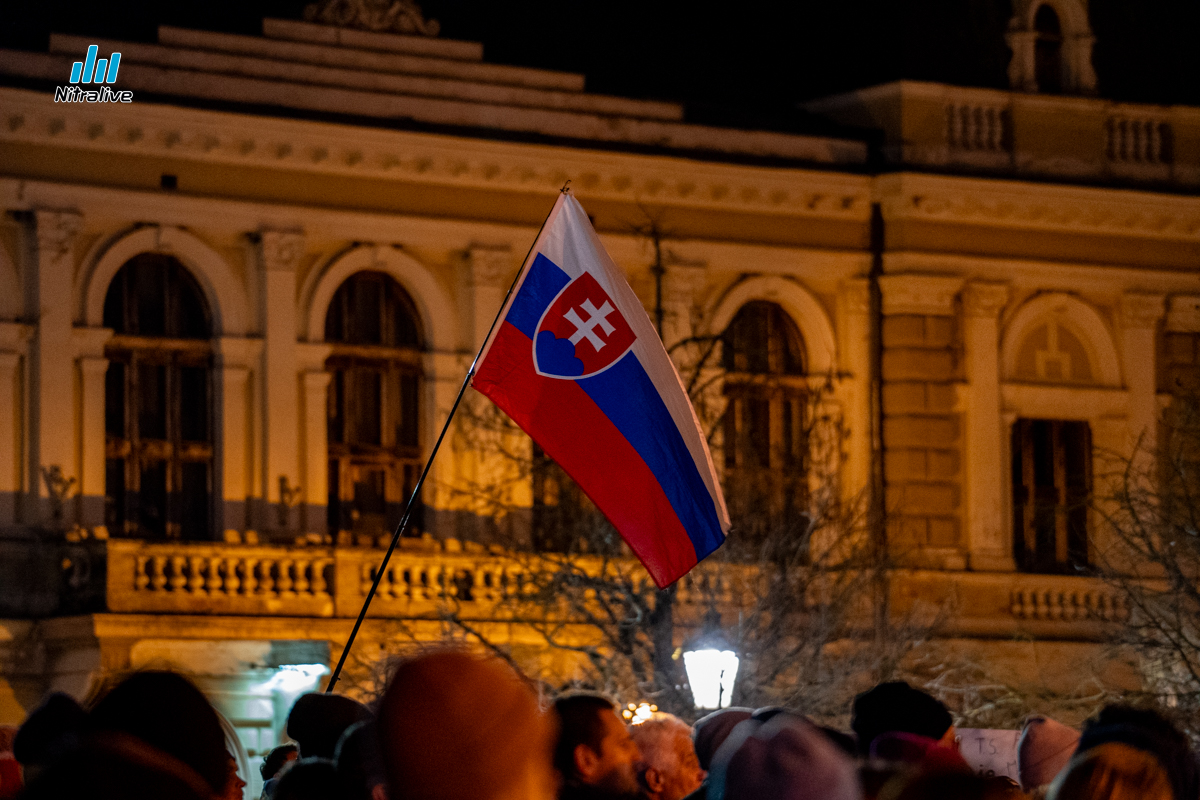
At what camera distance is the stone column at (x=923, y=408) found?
2595 centimetres

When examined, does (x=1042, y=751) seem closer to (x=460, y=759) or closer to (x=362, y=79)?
(x=460, y=759)

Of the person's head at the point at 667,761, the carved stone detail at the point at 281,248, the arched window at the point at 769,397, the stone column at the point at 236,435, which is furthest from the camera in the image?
the arched window at the point at 769,397

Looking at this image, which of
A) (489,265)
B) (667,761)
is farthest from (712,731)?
(489,265)

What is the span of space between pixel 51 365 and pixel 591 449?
13.5 metres

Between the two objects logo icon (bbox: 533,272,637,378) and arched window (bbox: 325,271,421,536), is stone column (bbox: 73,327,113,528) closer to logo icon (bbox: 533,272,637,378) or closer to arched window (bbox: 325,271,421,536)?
arched window (bbox: 325,271,421,536)

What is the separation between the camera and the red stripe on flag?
10078 millimetres

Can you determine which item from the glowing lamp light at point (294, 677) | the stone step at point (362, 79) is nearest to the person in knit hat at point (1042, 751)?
the glowing lamp light at point (294, 677)

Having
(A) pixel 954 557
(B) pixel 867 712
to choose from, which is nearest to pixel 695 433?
(B) pixel 867 712

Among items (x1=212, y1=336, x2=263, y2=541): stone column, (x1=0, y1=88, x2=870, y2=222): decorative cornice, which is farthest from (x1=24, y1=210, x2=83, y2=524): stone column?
(x1=212, y1=336, x2=263, y2=541): stone column

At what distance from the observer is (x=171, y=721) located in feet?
13.9

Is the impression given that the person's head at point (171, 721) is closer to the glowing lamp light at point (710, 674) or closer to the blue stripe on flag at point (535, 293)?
the blue stripe on flag at point (535, 293)

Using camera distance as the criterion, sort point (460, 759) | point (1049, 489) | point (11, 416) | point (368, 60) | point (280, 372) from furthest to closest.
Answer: point (1049, 489) → point (368, 60) → point (280, 372) → point (11, 416) → point (460, 759)

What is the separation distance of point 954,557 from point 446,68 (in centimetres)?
781

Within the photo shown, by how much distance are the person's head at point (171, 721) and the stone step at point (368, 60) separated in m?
19.4
